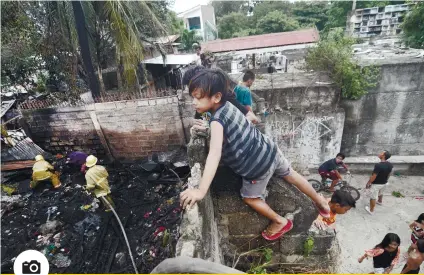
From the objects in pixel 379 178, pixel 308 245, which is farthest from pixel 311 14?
pixel 308 245

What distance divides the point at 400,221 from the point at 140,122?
694 centimetres

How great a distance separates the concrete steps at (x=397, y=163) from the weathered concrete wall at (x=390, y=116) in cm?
17

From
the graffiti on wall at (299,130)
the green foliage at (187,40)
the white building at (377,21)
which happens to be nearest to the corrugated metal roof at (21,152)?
the graffiti on wall at (299,130)

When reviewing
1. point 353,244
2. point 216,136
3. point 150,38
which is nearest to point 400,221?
point 353,244

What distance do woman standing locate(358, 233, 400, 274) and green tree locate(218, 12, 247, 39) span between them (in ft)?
95.8

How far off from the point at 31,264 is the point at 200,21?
3246 centimetres

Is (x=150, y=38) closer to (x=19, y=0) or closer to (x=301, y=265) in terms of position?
(x=19, y=0)

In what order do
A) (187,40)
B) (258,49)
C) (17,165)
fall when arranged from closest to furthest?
(17,165), (258,49), (187,40)

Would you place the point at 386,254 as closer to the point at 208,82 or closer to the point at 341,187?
the point at 341,187

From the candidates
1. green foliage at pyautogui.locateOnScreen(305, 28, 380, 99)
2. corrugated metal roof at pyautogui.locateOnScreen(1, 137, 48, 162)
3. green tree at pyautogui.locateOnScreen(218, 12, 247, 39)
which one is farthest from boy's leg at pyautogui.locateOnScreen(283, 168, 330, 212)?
green tree at pyautogui.locateOnScreen(218, 12, 247, 39)

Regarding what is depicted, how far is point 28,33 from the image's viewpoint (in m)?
7.96

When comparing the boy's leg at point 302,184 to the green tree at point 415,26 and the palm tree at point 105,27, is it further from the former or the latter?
the green tree at point 415,26

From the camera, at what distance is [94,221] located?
5461 millimetres

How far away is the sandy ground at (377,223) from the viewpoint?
Answer: 4.67 metres
